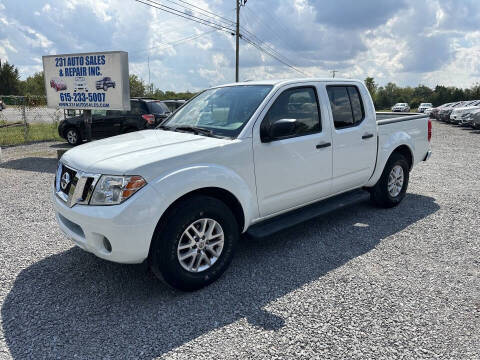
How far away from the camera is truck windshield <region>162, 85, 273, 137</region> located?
12.5 feet

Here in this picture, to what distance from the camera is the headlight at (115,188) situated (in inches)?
116

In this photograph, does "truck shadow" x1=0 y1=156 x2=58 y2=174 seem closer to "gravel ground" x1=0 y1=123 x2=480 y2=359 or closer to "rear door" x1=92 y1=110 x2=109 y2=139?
"rear door" x1=92 y1=110 x2=109 y2=139

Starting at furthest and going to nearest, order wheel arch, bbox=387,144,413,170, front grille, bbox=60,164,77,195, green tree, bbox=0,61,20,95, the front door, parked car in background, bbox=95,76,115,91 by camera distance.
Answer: green tree, bbox=0,61,20,95 → parked car in background, bbox=95,76,115,91 → wheel arch, bbox=387,144,413,170 → the front door → front grille, bbox=60,164,77,195

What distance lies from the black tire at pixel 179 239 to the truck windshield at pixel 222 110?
0.79m

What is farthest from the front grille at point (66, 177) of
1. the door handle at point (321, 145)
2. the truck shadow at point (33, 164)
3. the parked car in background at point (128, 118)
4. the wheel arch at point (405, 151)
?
the parked car in background at point (128, 118)

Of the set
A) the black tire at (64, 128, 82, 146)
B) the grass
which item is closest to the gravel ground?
the black tire at (64, 128, 82, 146)

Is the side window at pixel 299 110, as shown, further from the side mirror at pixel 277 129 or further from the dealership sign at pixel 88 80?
the dealership sign at pixel 88 80

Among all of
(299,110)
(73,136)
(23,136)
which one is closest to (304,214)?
(299,110)

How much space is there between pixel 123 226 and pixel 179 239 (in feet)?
1.66

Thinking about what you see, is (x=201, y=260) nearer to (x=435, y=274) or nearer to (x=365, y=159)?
(x=435, y=274)

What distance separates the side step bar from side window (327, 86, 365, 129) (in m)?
0.96

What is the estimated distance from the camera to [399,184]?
5.79 m

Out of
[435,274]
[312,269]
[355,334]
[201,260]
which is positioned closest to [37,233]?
[201,260]

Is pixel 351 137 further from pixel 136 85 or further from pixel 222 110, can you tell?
pixel 136 85
